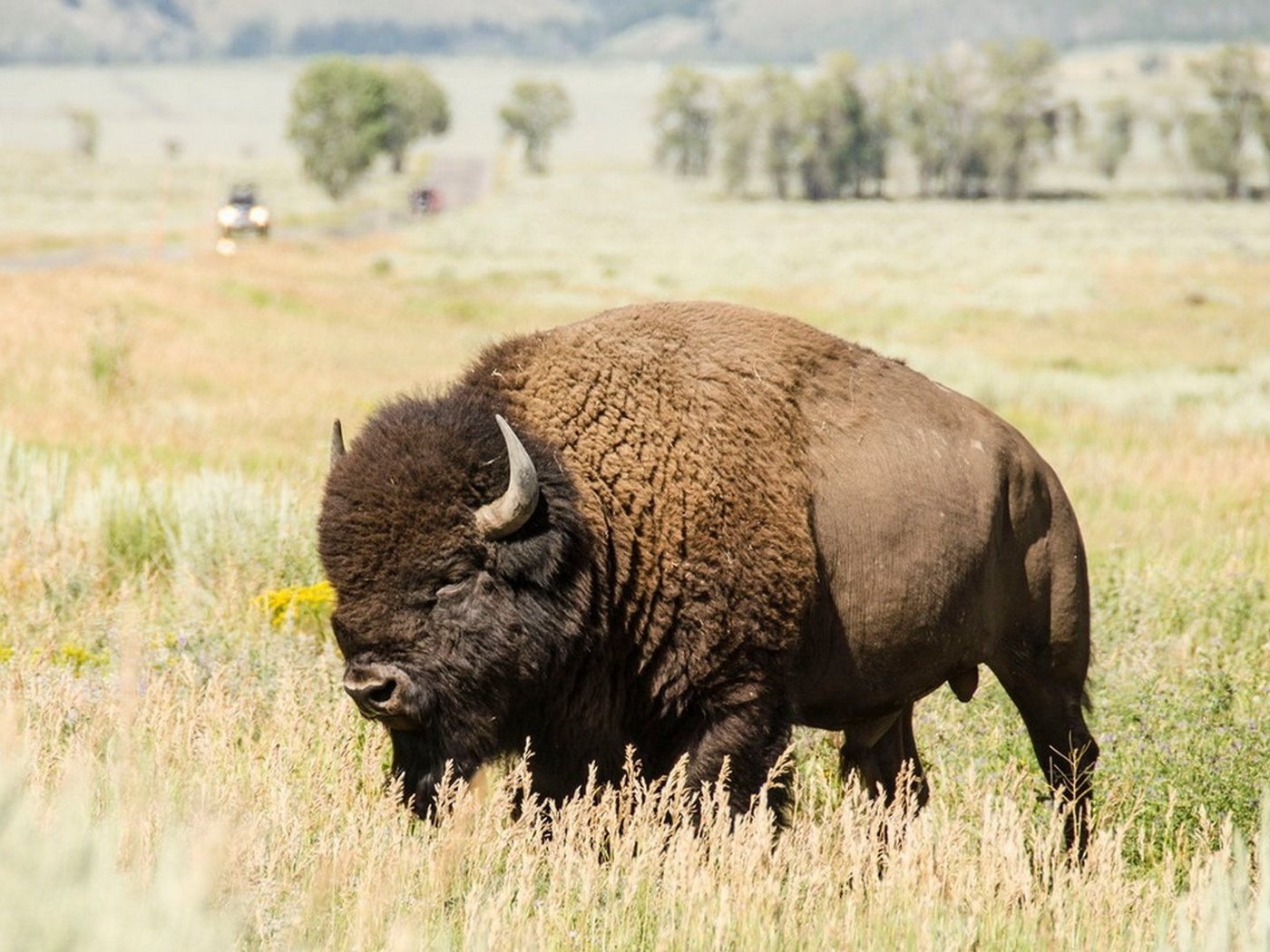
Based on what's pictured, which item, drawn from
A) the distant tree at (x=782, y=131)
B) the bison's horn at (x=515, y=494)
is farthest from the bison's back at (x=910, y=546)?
the distant tree at (x=782, y=131)

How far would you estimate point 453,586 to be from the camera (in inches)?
204

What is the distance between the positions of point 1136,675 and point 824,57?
139m

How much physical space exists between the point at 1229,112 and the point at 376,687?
138 m

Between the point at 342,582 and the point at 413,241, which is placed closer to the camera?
the point at 342,582

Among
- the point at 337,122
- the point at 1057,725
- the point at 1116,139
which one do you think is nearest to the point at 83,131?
the point at 337,122

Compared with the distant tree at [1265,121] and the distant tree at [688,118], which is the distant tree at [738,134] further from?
the distant tree at [1265,121]

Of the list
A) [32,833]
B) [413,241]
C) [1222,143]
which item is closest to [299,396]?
[32,833]

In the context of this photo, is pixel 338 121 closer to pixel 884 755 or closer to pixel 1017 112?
pixel 1017 112

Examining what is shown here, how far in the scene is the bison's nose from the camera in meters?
4.99

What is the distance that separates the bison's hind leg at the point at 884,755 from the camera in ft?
20.7

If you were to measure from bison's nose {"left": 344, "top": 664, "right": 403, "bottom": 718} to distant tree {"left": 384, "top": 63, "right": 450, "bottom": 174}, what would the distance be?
148674 millimetres

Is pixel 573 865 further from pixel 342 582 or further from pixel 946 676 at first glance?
pixel 946 676

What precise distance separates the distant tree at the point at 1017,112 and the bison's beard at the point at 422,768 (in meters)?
137

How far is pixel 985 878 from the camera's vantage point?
468cm
